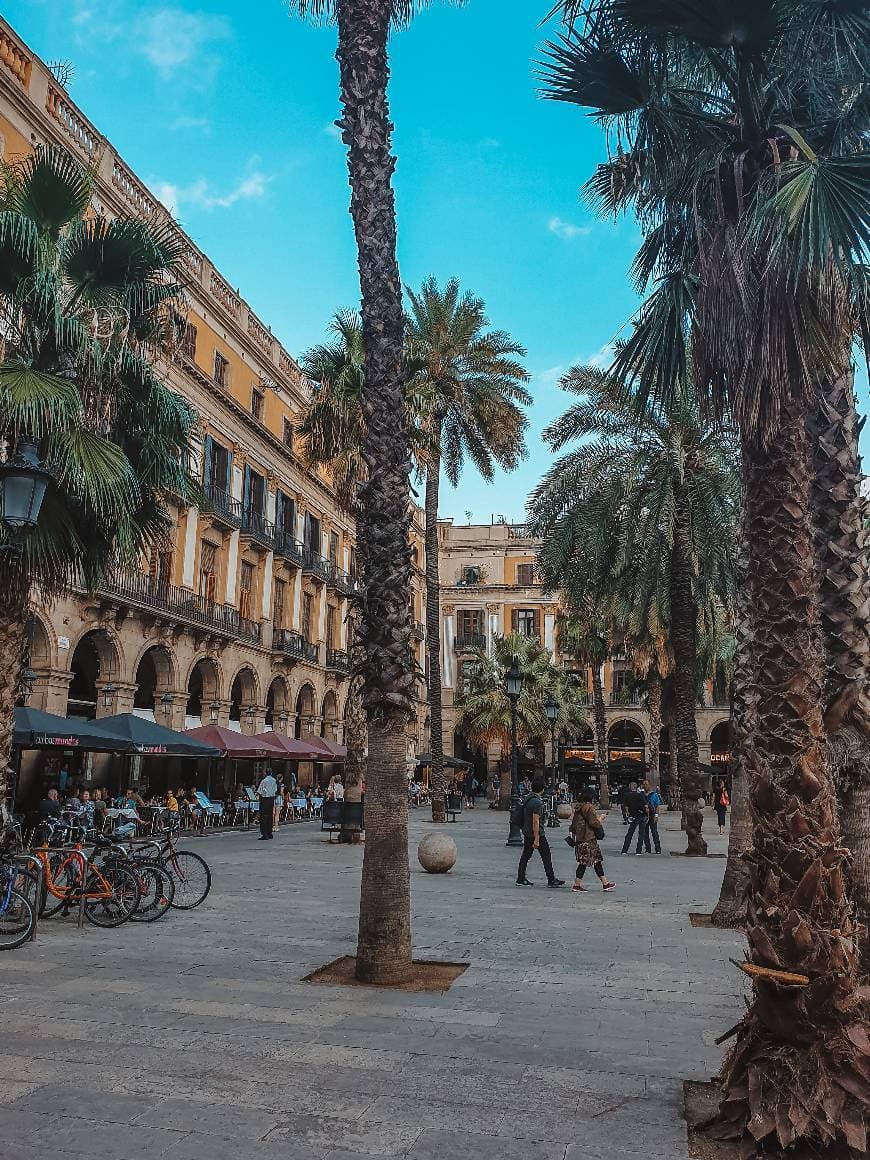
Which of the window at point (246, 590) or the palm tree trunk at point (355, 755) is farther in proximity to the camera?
the window at point (246, 590)

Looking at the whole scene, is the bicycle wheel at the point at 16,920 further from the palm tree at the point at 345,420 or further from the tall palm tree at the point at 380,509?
the palm tree at the point at 345,420

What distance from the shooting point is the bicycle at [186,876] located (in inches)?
442

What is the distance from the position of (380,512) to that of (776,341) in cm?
362

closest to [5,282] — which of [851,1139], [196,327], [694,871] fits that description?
[851,1139]

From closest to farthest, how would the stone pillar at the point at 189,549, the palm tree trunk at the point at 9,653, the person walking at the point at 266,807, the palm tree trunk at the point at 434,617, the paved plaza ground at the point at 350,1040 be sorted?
the paved plaza ground at the point at 350,1040, the palm tree trunk at the point at 9,653, the person walking at the point at 266,807, the palm tree trunk at the point at 434,617, the stone pillar at the point at 189,549

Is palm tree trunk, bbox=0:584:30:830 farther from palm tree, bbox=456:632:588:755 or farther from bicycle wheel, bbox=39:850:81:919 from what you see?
palm tree, bbox=456:632:588:755

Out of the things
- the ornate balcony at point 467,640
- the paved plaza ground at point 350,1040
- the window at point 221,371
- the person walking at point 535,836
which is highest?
the window at point 221,371

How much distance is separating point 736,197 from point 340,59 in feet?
14.3

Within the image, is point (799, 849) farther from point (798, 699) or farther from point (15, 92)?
point (15, 92)

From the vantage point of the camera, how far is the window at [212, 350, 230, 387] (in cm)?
3184

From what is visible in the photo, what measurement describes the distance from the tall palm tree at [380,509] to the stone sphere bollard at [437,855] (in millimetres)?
7191

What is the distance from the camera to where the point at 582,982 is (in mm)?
7715

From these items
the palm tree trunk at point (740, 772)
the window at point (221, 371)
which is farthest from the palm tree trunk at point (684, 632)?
the window at point (221, 371)

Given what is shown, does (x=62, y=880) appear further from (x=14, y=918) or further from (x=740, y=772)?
(x=740, y=772)
